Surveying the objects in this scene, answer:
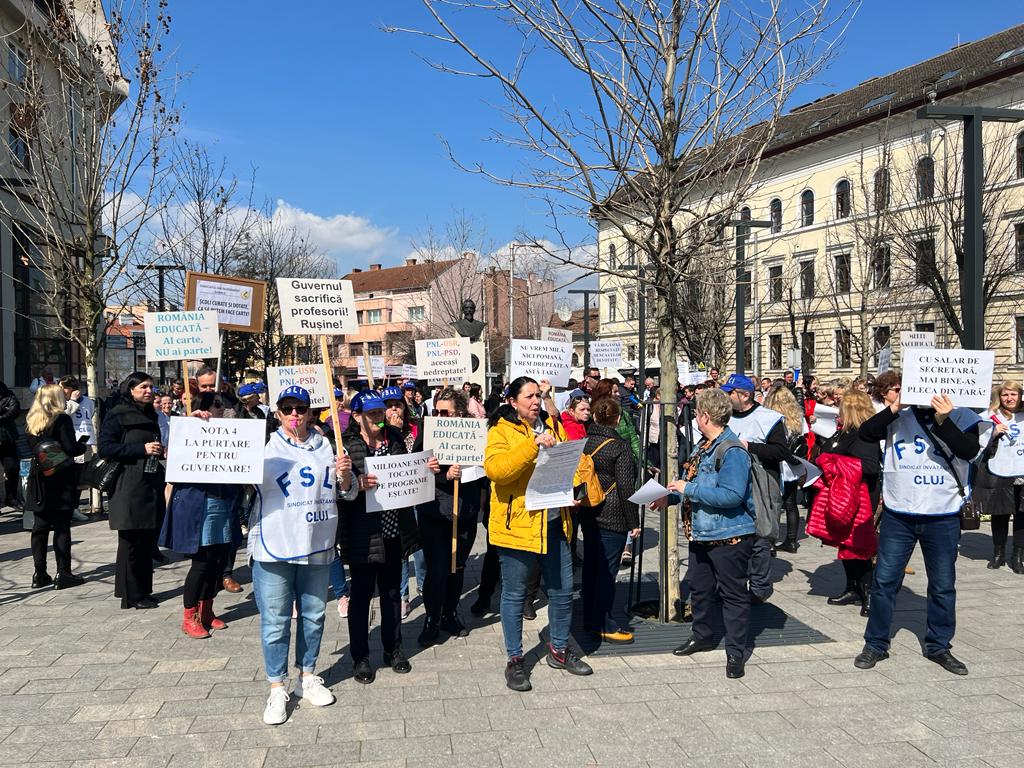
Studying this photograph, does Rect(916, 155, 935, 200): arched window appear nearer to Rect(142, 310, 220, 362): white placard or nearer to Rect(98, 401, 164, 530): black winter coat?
Rect(142, 310, 220, 362): white placard

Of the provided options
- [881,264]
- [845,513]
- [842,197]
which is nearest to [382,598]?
[845,513]

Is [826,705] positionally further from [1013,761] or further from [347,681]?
[347,681]

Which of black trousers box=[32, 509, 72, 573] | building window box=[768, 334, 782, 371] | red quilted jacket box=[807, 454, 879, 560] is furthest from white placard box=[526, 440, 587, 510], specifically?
→ building window box=[768, 334, 782, 371]

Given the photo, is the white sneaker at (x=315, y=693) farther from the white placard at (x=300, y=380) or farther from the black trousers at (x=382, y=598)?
the white placard at (x=300, y=380)

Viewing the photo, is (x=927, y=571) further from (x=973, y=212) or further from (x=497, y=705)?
(x=973, y=212)

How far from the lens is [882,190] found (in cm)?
2452

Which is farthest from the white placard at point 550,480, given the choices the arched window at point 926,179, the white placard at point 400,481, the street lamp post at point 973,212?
the arched window at point 926,179

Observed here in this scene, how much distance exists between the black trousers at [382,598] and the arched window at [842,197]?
128 feet

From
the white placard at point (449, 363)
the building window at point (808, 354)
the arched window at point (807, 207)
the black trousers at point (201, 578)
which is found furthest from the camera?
the arched window at point (807, 207)

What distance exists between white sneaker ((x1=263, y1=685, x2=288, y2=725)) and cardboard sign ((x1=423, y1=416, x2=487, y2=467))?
6.32 feet

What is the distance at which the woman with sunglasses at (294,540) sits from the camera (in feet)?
15.6

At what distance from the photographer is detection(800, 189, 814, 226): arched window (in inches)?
1715

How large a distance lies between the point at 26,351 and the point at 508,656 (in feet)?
61.0

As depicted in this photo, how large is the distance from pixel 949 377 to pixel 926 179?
2204 centimetres
